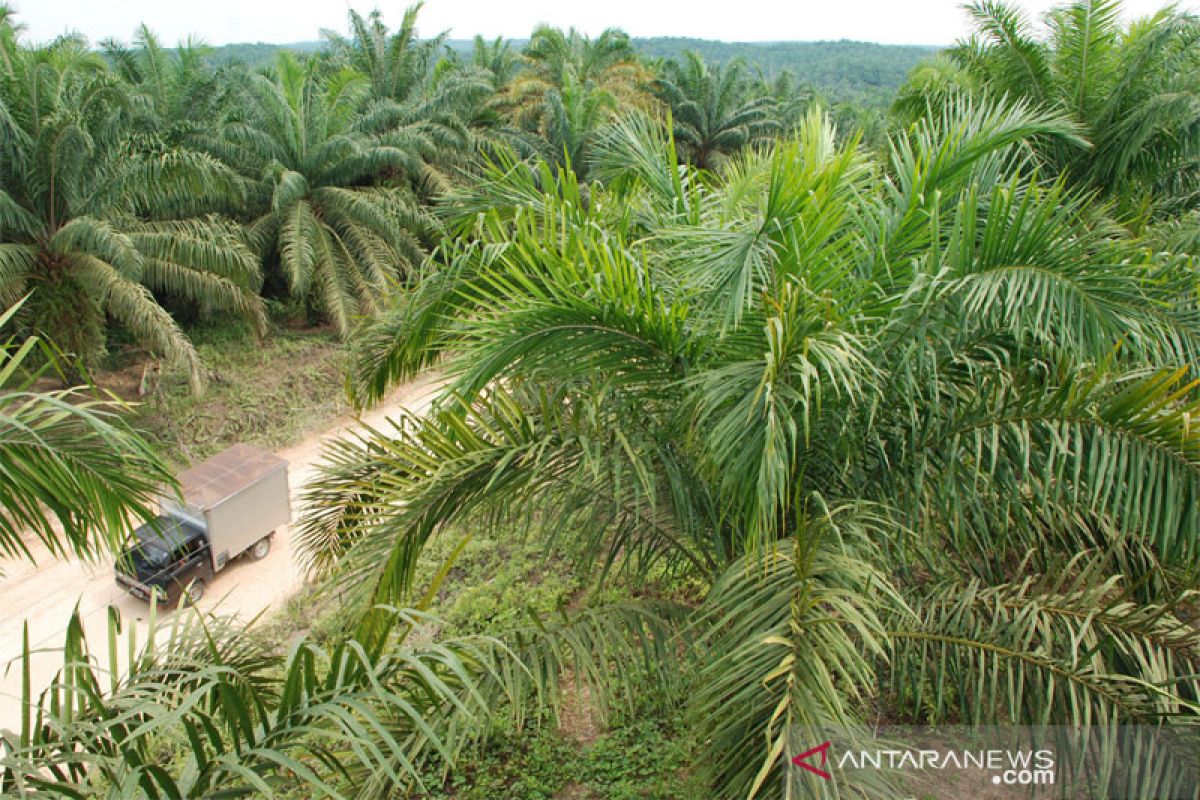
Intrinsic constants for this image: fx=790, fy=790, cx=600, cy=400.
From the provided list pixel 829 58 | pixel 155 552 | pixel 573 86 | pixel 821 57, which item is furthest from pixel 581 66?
pixel 821 57

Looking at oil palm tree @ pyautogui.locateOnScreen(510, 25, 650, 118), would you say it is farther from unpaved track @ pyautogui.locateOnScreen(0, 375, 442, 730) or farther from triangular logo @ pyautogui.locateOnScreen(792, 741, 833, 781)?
triangular logo @ pyautogui.locateOnScreen(792, 741, 833, 781)

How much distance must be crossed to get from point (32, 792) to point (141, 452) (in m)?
0.90

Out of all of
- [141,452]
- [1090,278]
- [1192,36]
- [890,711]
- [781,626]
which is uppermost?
[1192,36]

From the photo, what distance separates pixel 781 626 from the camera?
95.3 inches

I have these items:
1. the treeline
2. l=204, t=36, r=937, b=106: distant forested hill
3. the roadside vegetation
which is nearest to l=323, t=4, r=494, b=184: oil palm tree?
the treeline

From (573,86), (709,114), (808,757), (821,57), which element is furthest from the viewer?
(821,57)

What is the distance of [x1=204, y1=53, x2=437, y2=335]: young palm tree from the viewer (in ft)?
38.6

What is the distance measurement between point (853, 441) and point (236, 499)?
19.8 feet

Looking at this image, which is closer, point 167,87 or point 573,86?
point 167,87

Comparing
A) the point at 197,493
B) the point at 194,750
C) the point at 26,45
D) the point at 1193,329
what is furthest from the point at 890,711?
the point at 26,45

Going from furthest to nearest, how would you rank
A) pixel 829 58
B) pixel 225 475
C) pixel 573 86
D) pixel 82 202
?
pixel 829 58, pixel 573 86, pixel 82 202, pixel 225 475

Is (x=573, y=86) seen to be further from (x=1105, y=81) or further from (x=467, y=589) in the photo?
(x=467, y=589)

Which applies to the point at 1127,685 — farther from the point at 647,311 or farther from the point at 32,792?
the point at 32,792

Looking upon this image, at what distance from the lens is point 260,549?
7.73 m
